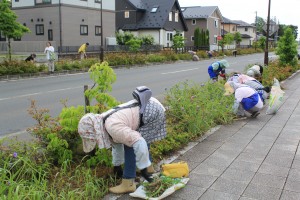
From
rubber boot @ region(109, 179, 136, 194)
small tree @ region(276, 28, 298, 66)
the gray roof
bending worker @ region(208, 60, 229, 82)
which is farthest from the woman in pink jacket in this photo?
the gray roof

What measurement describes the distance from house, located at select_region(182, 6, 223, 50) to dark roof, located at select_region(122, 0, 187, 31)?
36.2ft

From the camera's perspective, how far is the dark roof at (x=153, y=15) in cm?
5062

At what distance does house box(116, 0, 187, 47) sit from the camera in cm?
5062

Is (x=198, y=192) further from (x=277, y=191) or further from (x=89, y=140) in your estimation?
(x=89, y=140)

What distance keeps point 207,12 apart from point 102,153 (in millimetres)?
62766

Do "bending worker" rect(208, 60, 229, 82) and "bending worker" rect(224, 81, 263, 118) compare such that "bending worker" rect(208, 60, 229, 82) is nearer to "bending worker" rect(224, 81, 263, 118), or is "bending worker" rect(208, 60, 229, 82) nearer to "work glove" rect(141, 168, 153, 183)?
"bending worker" rect(224, 81, 263, 118)

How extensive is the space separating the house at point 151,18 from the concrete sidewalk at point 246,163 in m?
43.8

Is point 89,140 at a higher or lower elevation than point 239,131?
higher

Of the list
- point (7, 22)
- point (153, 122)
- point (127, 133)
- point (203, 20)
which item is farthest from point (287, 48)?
point (203, 20)

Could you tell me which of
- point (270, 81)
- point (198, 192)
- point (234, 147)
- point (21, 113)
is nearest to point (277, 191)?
point (198, 192)

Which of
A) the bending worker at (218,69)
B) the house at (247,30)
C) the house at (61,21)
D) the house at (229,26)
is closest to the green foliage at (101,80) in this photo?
the bending worker at (218,69)

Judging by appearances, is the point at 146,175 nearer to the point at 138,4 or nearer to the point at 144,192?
the point at 144,192

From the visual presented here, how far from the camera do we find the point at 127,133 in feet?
11.7

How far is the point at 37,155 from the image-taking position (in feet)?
14.4
